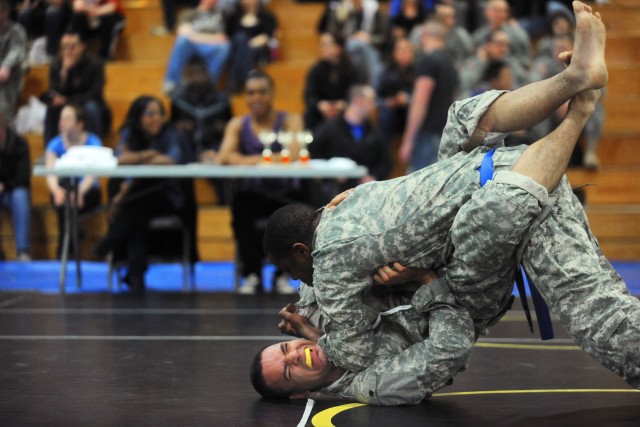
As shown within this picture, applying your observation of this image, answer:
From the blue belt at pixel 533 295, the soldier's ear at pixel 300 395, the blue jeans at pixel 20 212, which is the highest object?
the blue belt at pixel 533 295

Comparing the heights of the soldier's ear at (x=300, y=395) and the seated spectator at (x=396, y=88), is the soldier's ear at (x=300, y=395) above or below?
above

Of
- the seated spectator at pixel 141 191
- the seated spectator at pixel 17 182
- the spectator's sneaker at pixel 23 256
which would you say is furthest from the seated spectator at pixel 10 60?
the seated spectator at pixel 141 191

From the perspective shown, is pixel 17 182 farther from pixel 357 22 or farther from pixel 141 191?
pixel 357 22

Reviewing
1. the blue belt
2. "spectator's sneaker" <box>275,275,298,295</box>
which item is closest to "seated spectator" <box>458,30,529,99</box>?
"spectator's sneaker" <box>275,275,298,295</box>

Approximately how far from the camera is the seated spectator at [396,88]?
9156 millimetres

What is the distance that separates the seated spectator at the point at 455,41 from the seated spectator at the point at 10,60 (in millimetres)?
3378

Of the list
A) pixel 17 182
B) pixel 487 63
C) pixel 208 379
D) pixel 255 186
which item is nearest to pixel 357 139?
pixel 255 186

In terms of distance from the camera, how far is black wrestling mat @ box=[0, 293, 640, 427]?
3.62 meters

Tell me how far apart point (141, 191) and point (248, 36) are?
307 cm

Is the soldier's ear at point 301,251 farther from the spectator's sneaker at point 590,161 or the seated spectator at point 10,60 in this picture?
the seated spectator at point 10,60

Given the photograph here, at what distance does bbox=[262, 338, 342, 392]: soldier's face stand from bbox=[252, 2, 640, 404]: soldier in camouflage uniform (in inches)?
0.6

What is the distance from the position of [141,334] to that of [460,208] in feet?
7.34

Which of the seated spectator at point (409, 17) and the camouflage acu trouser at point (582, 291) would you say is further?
the seated spectator at point (409, 17)

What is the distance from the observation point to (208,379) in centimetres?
429
